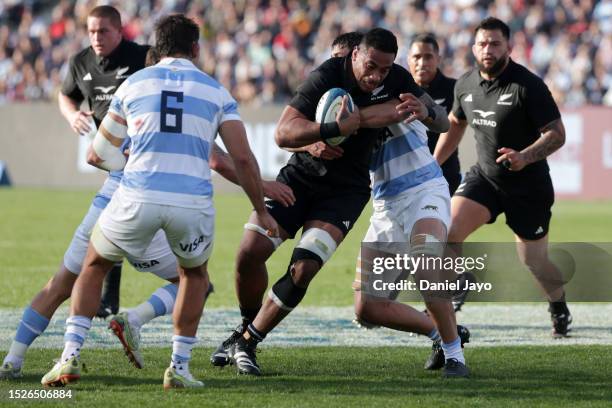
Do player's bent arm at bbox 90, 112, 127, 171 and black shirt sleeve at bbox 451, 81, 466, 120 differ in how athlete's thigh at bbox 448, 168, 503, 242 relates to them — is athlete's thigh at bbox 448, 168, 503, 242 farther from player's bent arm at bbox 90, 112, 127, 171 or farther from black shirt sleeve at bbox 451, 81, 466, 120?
player's bent arm at bbox 90, 112, 127, 171

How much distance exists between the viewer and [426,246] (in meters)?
7.30

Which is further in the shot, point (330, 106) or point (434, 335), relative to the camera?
point (434, 335)

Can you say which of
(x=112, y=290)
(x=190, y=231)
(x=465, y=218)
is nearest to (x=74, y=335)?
(x=190, y=231)

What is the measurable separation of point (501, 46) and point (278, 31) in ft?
60.6

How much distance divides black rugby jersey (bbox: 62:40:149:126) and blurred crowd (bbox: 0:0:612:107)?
45.4ft

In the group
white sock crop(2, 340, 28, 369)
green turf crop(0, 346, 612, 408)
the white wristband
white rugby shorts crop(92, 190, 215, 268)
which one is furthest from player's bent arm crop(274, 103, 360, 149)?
white sock crop(2, 340, 28, 369)

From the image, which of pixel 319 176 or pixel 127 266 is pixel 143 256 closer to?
pixel 319 176

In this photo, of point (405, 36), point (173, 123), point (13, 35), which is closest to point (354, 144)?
point (173, 123)

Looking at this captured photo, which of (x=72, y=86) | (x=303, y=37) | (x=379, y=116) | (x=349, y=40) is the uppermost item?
(x=303, y=37)

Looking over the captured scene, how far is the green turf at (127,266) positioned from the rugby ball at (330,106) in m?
3.93

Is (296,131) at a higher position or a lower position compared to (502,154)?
lower

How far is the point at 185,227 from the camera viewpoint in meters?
6.28

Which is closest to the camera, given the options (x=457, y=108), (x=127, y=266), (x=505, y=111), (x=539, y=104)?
(x=539, y=104)

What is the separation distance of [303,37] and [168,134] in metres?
21.0
